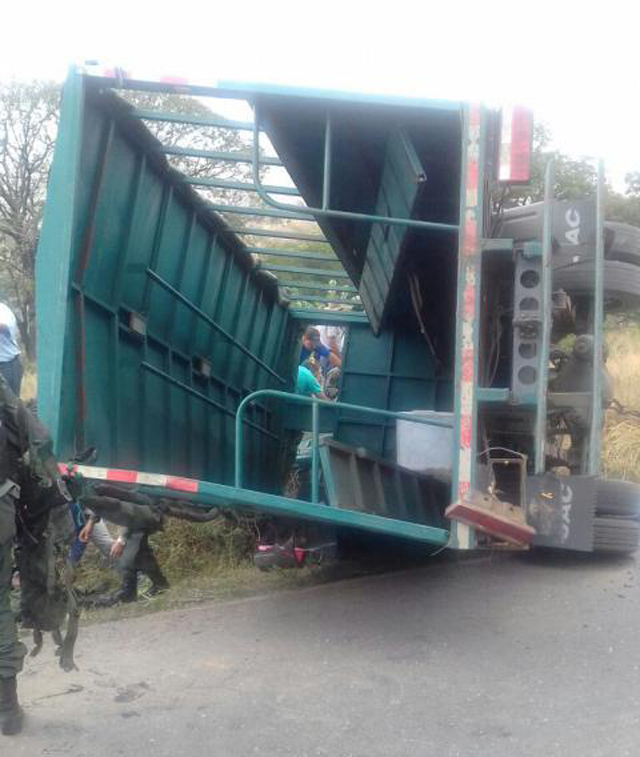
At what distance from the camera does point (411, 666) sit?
4.39 meters

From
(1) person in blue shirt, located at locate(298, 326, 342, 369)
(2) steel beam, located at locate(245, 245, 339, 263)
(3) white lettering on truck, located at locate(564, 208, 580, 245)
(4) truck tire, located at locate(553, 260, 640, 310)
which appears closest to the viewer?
(3) white lettering on truck, located at locate(564, 208, 580, 245)

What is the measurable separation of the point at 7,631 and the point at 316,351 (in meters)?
5.65

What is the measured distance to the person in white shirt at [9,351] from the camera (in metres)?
6.88

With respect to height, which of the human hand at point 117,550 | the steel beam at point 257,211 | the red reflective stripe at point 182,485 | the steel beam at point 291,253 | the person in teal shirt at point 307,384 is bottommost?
the human hand at point 117,550

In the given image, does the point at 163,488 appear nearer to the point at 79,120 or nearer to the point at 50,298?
the point at 50,298

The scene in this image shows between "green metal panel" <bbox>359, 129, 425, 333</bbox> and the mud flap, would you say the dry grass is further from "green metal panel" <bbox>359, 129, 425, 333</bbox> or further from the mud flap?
the mud flap

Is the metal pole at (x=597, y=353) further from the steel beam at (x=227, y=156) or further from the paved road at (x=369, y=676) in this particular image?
the steel beam at (x=227, y=156)

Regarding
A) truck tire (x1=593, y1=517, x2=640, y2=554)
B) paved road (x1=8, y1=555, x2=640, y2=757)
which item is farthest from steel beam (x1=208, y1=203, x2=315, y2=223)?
truck tire (x1=593, y1=517, x2=640, y2=554)

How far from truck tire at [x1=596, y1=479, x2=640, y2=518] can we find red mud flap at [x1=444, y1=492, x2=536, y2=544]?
58.0 inches

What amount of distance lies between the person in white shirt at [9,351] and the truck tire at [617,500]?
427 centimetres

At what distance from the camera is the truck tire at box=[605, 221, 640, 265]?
16.5 ft

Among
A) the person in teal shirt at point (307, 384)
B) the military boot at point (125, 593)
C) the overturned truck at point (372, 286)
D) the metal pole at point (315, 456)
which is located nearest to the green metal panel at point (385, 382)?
the person in teal shirt at point (307, 384)

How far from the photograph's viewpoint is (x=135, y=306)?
549cm

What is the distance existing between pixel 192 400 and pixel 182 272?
96 centimetres
